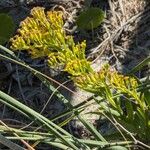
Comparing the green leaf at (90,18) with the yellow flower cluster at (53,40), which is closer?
the yellow flower cluster at (53,40)

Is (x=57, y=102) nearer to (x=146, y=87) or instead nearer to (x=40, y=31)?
(x=146, y=87)

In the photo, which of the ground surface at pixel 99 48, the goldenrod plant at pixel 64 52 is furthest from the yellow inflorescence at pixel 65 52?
the ground surface at pixel 99 48

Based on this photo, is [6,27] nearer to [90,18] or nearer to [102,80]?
[90,18]

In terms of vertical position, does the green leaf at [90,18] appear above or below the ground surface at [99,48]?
above

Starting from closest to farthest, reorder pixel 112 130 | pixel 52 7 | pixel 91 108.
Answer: pixel 112 130, pixel 91 108, pixel 52 7

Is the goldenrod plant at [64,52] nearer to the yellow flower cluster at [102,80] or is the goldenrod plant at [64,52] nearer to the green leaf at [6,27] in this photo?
the yellow flower cluster at [102,80]

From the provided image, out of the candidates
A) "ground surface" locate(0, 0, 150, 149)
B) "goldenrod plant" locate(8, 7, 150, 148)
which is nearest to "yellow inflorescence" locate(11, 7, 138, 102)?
"goldenrod plant" locate(8, 7, 150, 148)

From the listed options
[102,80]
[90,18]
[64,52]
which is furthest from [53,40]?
[90,18]

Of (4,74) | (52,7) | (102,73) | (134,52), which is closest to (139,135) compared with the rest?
Answer: (102,73)
